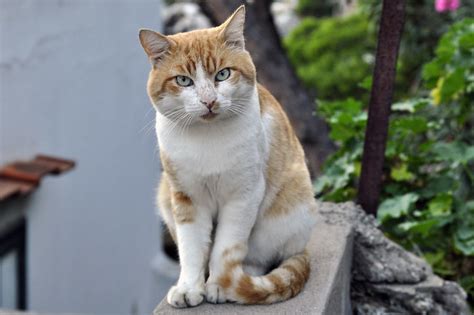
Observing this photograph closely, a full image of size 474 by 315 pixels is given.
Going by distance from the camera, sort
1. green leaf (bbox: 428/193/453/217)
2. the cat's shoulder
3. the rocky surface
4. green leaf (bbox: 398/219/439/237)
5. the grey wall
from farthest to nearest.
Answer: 1. the grey wall
2. green leaf (bbox: 428/193/453/217)
3. green leaf (bbox: 398/219/439/237)
4. the rocky surface
5. the cat's shoulder

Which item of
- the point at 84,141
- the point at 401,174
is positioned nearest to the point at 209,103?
the point at 401,174

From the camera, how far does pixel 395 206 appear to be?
2.90 metres

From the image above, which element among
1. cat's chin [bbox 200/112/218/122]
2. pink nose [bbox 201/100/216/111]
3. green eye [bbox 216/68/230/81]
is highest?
green eye [bbox 216/68/230/81]

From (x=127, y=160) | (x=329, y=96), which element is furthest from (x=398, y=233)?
(x=329, y=96)

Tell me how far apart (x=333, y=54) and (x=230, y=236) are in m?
7.22

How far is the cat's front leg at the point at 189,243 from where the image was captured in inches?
80.1

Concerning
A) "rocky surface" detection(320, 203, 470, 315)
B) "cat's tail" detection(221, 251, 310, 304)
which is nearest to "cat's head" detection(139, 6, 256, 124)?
"cat's tail" detection(221, 251, 310, 304)

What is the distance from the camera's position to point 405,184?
3135mm

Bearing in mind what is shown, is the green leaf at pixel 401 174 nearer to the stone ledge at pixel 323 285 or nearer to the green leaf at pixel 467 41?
the stone ledge at pixel 323 285

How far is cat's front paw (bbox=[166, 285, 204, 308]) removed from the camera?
2.02m

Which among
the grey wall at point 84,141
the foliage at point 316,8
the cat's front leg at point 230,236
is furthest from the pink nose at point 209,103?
the foliage at point 316,8

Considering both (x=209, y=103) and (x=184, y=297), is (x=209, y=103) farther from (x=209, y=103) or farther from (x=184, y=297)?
(x=184, y=297)

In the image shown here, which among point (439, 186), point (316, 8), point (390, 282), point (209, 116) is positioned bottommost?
point (390, 282)

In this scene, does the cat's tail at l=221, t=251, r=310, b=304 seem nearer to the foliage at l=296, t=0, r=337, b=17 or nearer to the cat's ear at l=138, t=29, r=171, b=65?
the cat's ear at l=138, t=29, r=171, b=65
